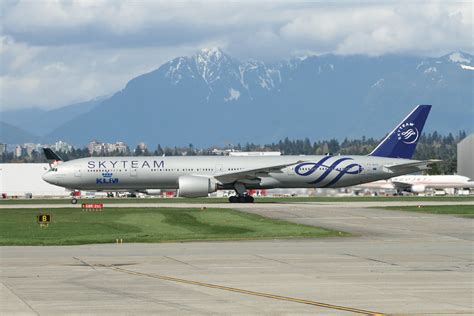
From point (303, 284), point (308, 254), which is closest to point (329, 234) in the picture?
point (308, 254)

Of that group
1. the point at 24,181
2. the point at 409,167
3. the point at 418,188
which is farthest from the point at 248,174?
the point at 418,188

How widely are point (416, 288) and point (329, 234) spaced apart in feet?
54.5

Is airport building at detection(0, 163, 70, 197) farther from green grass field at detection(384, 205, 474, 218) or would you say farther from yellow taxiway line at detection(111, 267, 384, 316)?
yellow taxiway line at detection(111, 267, 384, 316)

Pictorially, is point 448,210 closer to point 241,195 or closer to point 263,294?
point 241,195

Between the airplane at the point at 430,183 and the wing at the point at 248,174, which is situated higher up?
the wing at the point at 248,174

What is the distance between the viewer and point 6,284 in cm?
2188

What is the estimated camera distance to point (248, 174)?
71.6 metres

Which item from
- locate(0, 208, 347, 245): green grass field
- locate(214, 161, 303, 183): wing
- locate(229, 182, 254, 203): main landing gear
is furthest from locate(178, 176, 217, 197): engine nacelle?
locate(0, 208, 347, 245): green grass field

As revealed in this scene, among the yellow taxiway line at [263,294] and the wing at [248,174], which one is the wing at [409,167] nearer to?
the wing at [248,174]

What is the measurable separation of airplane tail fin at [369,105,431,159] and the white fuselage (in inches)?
67.2

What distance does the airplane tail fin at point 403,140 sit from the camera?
7612 cm

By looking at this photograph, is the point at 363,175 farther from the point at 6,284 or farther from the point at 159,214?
the point at 6,284

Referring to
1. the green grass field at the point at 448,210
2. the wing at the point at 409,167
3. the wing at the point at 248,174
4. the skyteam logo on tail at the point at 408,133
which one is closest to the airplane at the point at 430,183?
the skyteam logo on tail at the point at 408,133

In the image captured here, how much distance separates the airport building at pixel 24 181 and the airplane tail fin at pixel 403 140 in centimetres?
6455
